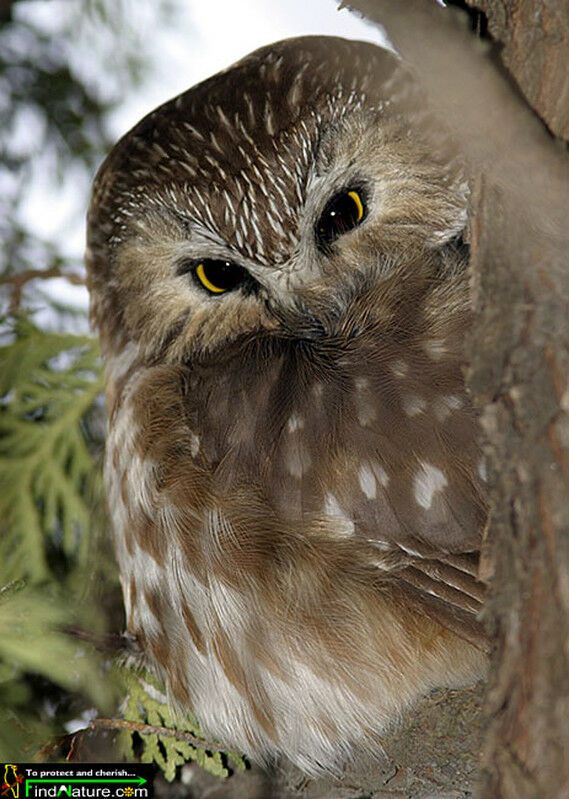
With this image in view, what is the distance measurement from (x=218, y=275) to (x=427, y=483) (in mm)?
664

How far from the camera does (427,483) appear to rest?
150 cm

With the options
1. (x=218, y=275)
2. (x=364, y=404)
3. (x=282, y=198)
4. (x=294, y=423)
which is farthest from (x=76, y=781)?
(x=282, y=198)

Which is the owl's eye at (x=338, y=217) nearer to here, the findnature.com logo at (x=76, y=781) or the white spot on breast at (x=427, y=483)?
the white spot on breast at (x=427, y=483)

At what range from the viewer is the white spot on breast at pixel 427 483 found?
4.90 ft

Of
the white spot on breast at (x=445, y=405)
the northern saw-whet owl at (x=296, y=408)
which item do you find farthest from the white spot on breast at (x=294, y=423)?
the white spot on breast at (x=445, y=405)

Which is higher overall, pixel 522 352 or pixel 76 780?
pixel 522 352

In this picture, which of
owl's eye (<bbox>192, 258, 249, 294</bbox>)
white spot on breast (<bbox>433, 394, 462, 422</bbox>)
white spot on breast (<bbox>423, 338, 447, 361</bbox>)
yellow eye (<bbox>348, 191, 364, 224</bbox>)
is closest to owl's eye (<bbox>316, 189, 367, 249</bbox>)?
yellow eye (<bbox>348, 191, 364, 224</bbox>)

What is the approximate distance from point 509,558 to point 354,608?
2.60ft

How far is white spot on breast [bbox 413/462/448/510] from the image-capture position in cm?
149

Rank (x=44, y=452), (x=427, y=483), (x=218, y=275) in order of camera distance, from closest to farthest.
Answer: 1. (x=427, y=483)
2. (x=218, y=275)
3. (x=44, y=452)

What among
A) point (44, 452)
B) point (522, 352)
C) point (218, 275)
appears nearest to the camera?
point (522, 352)

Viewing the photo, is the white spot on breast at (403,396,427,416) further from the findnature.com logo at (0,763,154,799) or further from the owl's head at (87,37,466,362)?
the findnature.com logo at (0,763,154,799)

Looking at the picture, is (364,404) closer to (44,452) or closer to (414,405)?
(414,405)

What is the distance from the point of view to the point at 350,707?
1.61 m
